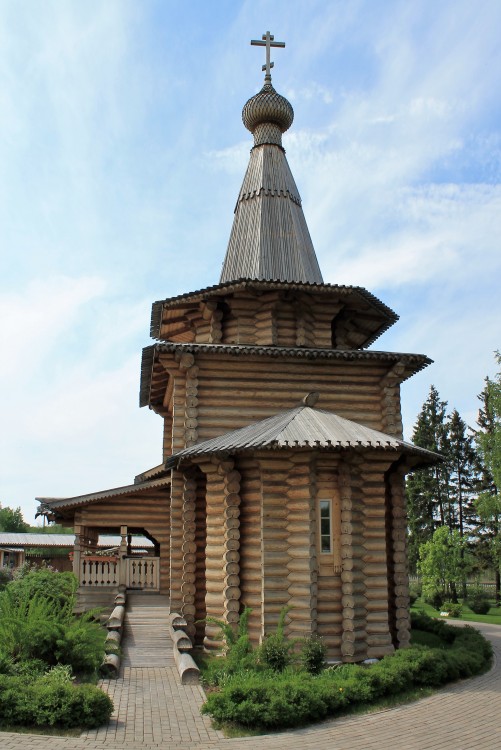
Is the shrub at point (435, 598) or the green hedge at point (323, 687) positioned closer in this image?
the green hedge at point (323, 687)

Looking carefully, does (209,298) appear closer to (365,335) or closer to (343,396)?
(343,396)

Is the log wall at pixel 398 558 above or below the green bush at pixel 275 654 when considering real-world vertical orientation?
above

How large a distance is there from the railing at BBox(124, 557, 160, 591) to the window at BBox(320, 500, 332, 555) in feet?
24.1

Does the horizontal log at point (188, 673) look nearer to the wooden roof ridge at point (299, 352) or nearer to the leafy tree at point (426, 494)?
the wooden roof ridge at point (299, 352)

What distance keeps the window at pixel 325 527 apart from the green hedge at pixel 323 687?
7.23 feet

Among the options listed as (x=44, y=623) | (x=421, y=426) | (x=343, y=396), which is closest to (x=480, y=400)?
(x=421, y=426)

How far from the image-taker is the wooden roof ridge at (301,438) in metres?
12.0

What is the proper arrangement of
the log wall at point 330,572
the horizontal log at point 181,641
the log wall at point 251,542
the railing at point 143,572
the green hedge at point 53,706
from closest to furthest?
1. the green hedge at point 53,706
2. the horizontal log at point 181,641
3. the log wall at point 330,572
4. the log wall at point 251,542
5. the railing at point 143,572

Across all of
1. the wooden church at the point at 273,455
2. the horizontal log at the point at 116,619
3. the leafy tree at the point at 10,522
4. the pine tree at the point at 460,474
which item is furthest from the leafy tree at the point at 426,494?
the leafy tree at the point at 10,522

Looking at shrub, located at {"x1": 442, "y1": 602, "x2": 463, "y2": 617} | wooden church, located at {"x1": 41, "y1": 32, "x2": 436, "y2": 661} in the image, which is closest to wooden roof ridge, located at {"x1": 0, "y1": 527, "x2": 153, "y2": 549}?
shrub, located at {"x1": 442, "y1": 602, "x2": 463, "y2": 617}

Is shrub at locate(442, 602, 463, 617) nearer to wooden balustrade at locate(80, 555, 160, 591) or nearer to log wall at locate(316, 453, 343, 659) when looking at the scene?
wooden balustrade at locate(80, 555, 160, 591)

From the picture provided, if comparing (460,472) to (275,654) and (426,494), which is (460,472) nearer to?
(426,494)

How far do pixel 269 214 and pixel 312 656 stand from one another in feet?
39.1

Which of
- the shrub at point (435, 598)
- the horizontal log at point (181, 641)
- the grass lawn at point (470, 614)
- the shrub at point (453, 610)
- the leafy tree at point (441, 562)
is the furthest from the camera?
the shrub at point (435, 598)
